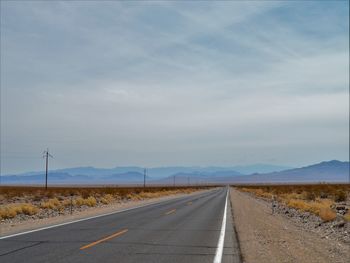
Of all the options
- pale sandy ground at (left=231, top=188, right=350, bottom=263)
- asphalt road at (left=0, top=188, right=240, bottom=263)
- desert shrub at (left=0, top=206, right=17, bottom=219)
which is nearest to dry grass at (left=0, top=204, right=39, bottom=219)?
desert shrub at (left=0, top=206, right=17, bottom=219)

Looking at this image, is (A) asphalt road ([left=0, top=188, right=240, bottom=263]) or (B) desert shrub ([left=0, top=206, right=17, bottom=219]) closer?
(A) asphalt road ([left=0, top=188, right=240, bottom=263])

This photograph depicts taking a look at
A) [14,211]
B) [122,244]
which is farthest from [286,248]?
[14,211]

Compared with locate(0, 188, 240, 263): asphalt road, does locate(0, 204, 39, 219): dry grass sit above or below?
above

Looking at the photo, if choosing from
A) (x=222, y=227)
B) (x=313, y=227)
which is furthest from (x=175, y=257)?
(x=313, y=227)

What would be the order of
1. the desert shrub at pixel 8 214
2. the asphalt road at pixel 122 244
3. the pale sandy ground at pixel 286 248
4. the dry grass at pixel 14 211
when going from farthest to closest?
the dry grass at pixel 14 211, the desert shrub at pixel 8 214, the pale sandy ground at pixel 286 248, the asphalt road at pixel 122 244

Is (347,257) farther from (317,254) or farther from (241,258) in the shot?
(241,258)

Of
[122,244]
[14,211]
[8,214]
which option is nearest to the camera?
[122,244]

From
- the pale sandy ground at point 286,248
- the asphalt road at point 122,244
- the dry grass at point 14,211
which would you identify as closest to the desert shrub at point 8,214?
the dry grass at point 14,211

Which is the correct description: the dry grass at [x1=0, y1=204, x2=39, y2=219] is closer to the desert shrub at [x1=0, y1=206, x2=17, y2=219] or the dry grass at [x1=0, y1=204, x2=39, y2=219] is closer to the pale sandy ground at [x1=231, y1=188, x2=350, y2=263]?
the desert shrub at [x1=0, y1=206, x2=17, y2=219]

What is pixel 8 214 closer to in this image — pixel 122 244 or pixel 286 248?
pixel 122 244

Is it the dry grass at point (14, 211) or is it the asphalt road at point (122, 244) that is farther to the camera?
the dry grass at point (14, 211)

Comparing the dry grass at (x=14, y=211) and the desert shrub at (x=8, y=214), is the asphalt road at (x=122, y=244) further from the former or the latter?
the dry grass at (x=14, y=211)

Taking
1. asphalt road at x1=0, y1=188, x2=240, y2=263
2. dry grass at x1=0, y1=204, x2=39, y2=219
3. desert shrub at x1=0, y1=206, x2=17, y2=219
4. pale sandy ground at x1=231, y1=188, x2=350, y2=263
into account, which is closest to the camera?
asphalt road at x1=0, y1=188, x2=240, y2=263

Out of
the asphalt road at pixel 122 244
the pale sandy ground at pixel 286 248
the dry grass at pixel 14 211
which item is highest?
the dry grass at pixel 14 211
